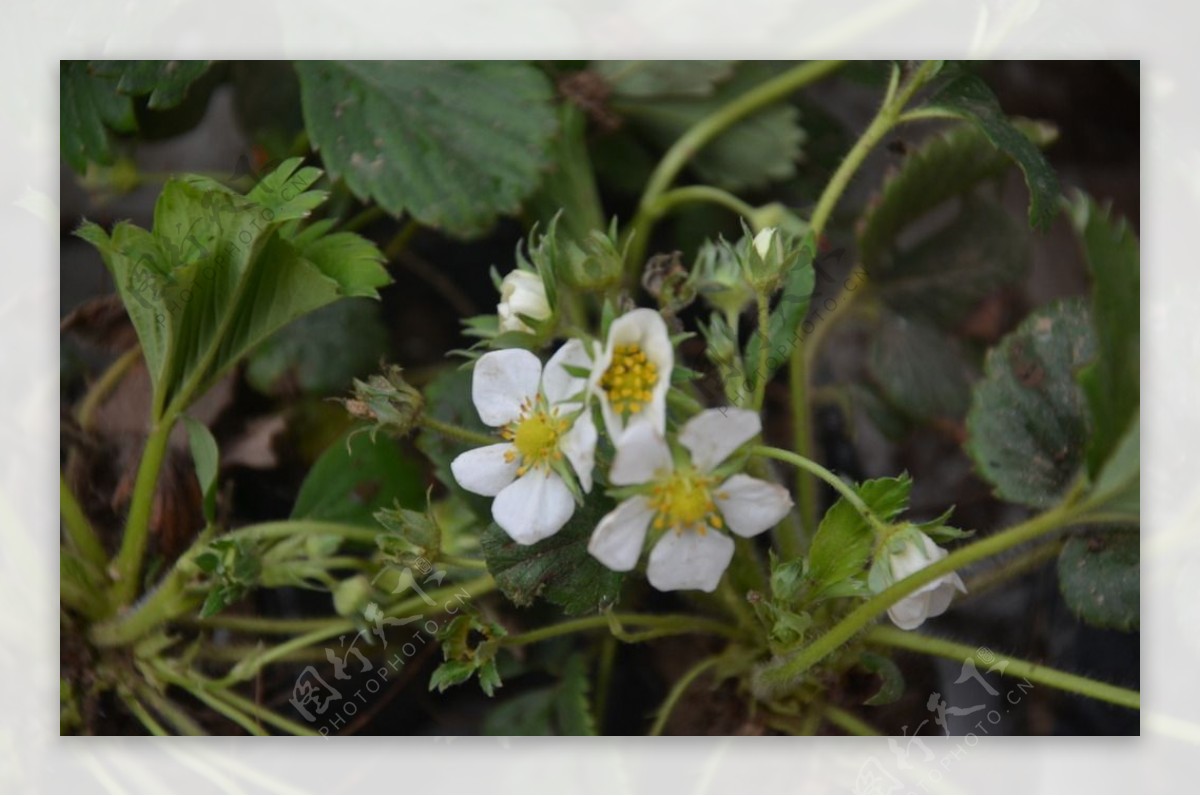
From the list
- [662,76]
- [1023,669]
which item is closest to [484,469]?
[662,76]

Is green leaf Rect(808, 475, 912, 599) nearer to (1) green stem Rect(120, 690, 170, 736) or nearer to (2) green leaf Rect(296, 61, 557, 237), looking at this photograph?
(2) green leaf Rect(296, 61, 557, 237)

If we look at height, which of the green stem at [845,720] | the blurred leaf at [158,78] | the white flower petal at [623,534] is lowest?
the green stem at [845,720]

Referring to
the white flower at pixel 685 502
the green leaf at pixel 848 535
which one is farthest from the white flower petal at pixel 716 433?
the green leaf at pixel 848 535

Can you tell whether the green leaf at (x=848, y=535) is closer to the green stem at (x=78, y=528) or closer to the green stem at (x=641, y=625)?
the green stem at (x=641, y=625)

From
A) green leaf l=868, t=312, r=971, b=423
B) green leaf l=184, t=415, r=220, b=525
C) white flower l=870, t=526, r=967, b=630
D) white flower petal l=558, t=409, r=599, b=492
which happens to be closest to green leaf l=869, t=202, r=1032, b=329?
green leaf l=868, t=312, r=971, b=423

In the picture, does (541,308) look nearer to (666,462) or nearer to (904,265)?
(666,462)
